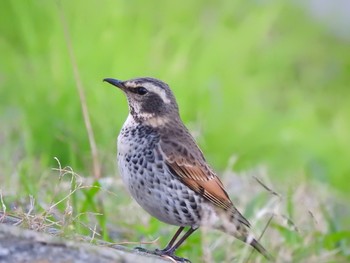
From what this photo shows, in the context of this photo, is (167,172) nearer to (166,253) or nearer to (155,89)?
(166,253)

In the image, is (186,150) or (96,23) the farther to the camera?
(96,23)

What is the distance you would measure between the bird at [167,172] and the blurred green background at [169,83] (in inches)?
57.8

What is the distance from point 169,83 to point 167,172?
152 inches

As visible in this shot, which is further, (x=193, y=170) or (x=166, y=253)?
(x=193, y=170)

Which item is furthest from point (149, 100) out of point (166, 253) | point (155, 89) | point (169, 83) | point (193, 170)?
point (169, 83)

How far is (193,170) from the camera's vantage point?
7086 millimetres

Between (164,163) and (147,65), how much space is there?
13.2 ft

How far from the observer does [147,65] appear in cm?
1086

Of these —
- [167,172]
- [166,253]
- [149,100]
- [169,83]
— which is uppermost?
[169,83]

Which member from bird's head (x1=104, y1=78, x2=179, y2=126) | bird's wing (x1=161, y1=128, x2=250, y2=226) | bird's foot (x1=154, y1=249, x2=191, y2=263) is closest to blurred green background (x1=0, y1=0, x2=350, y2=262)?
bird's head (x1=104, y1=78, x2=179, y2=126)

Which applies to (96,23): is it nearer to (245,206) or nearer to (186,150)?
(245,206)

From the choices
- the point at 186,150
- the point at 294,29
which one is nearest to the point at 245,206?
the point at 186,150

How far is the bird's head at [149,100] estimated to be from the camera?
24.0 feet

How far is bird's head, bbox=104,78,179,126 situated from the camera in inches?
288
